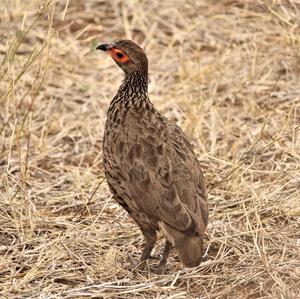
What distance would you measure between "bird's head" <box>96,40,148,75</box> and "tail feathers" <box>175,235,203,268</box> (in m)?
1.37

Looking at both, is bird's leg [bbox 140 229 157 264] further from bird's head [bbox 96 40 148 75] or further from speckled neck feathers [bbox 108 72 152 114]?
bird's head [bbox 96 40 148 75]

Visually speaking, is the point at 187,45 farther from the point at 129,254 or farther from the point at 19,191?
the point at 129,254

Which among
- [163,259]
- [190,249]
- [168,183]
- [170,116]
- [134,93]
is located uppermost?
[134,93]

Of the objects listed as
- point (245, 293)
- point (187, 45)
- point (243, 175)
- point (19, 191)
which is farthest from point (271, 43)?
point (245, 293)

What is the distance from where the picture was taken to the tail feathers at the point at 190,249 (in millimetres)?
5453

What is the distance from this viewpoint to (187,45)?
9703 mm

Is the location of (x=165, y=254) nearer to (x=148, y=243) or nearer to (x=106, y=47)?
(x=148, y=243)

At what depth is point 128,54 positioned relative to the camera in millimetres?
6227

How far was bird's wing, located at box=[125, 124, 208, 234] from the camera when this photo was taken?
5512 mm

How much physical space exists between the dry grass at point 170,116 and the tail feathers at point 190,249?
198 mm

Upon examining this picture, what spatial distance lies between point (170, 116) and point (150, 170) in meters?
2.73

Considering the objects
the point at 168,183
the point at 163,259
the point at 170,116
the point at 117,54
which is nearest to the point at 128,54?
the point at 117,54

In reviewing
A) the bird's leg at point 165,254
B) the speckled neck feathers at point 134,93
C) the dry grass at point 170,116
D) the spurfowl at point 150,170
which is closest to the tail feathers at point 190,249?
the spurfowl at point 150,170

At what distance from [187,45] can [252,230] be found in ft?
12.9
